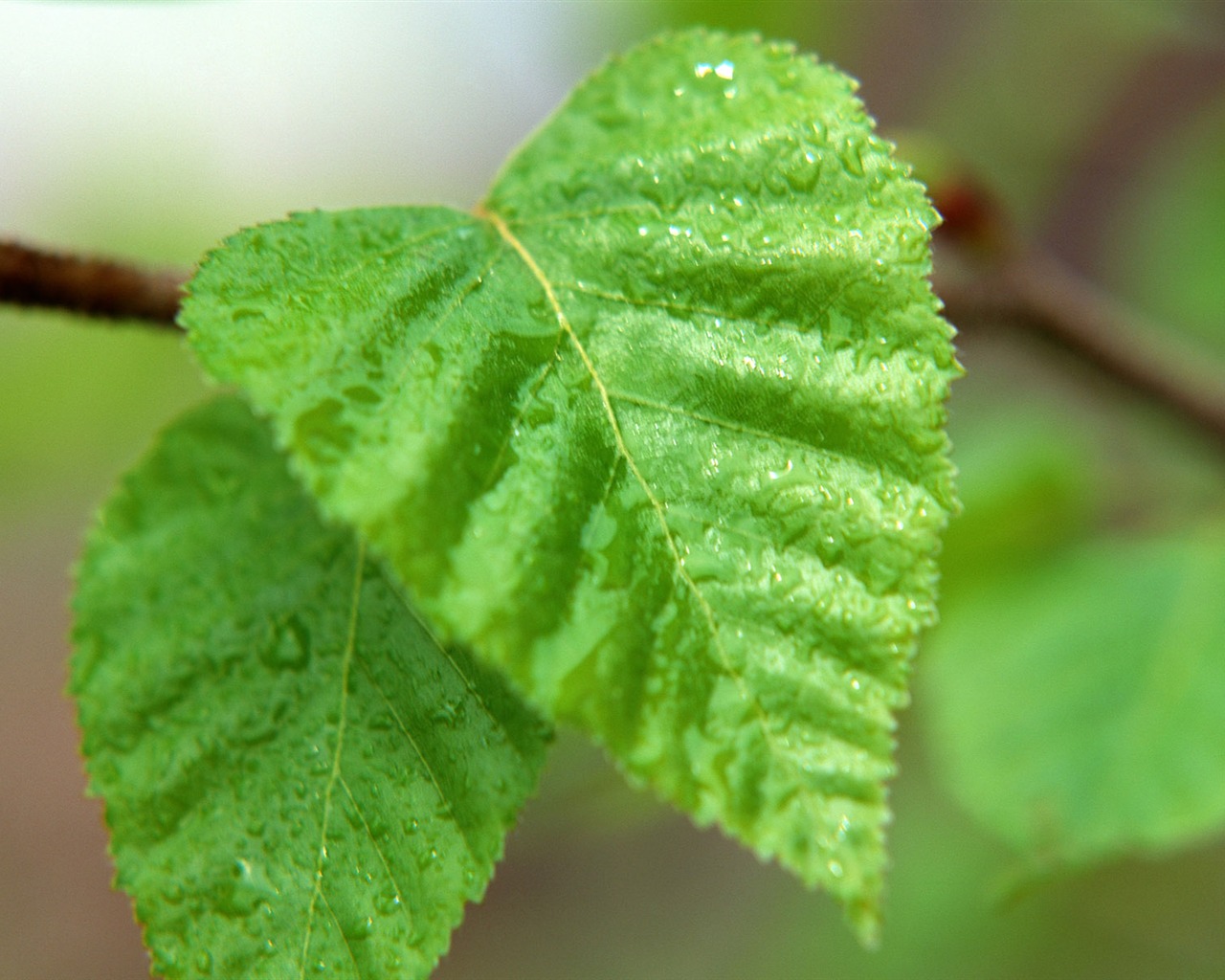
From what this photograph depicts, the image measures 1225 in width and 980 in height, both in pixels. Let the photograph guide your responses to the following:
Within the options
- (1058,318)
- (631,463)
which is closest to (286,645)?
(631,463)

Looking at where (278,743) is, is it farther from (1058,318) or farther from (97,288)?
(1058,318)

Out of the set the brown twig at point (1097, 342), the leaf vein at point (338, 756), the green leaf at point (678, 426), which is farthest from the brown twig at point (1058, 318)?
the leaf vein at point (338, 756)

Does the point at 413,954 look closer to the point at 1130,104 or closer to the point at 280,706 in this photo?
the point at 280,706

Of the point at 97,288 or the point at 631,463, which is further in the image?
the point at 97,288

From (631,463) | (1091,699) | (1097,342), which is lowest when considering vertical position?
(1091,699)

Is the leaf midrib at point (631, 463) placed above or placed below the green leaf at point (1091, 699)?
above

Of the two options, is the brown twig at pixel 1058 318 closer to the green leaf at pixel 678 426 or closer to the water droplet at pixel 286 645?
the green leaf at pixel 678 426

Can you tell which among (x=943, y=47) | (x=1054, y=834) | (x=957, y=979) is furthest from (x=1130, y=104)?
(x=1054, y=834)
